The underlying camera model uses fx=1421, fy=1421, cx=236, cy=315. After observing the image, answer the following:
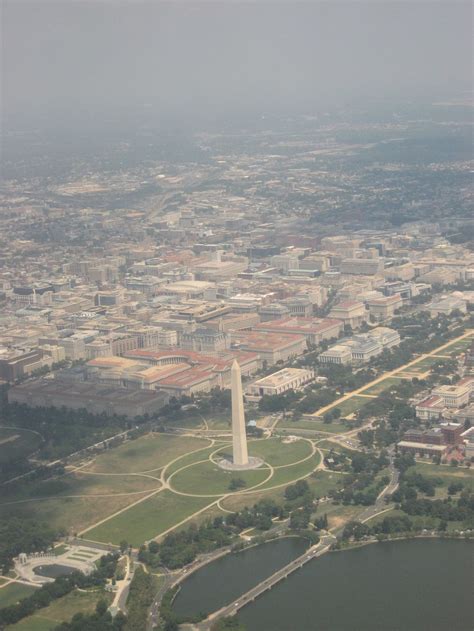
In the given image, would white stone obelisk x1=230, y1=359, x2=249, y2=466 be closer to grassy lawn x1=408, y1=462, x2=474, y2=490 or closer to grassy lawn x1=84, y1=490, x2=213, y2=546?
grassy lawn x1=84, y1=490, x2=213, y2=546

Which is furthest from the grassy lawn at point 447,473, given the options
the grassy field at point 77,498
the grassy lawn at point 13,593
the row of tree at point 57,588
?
the grassy lawn at point 13,593

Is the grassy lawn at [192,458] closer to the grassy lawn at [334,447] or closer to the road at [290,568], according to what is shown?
the grassy lawn at [334,447]

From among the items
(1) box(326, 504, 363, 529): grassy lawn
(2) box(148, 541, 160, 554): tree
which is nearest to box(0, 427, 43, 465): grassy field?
(2) box(148, 541, 160, 554): tree

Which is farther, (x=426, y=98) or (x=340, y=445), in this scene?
(x=426, y=98)

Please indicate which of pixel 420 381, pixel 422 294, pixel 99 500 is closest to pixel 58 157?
pixel 422 294

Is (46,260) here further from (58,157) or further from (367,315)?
(58,157)

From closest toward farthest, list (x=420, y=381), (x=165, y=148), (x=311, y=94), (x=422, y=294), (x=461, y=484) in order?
(x=461, y=484)
(x=420, y=381)
(x=422, y=294)
(x=165, y=148)
(x=311, y=94)

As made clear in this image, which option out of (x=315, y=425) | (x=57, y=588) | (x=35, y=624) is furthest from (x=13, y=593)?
(x=315, y=425)
